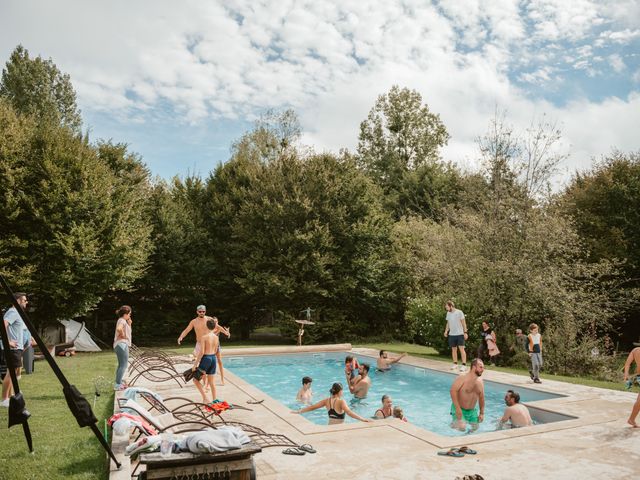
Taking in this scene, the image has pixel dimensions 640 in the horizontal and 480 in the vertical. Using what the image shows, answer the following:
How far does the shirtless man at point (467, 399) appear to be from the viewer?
998 cm

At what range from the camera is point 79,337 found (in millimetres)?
22359

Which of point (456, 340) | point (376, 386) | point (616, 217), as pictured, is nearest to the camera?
point (456, 340)

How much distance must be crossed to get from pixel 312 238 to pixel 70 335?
12.3m

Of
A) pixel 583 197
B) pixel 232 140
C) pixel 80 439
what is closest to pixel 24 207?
pixel 80 439

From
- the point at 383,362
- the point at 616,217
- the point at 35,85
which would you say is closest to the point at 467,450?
the point at 383,362

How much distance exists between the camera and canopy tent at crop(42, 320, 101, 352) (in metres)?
21.1

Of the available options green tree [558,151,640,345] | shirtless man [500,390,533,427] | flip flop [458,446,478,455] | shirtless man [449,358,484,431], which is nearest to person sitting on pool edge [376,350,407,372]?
shirtless man [449,358,484,431]

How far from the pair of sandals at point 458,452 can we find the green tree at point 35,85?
36.3 meters

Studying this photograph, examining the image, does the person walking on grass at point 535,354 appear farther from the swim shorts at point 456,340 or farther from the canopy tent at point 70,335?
the canopy tent at point 70,335

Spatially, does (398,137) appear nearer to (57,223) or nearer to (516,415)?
(57,223)

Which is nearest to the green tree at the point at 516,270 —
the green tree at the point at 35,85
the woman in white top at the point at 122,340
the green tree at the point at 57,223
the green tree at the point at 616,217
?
the green tree at the point at 616,217

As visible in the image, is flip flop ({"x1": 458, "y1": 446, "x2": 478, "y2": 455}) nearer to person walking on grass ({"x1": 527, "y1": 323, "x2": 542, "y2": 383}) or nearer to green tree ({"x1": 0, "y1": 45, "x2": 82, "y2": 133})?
person walking on grass ({"x1": 527, "y1": 323, "x2": 542, "y2": 383})

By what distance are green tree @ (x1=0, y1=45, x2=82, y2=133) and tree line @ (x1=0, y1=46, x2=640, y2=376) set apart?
114 mm

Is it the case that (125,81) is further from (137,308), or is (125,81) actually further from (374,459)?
(374,459)
